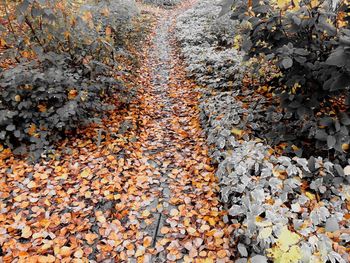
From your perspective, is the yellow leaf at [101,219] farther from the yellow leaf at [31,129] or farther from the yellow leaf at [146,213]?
the yellow leaf at [31,129]

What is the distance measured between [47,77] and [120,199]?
2372 mm

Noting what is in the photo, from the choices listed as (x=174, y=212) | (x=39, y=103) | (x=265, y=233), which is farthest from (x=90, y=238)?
(x=39, y=103)

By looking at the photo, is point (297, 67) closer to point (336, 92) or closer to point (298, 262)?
point (336, 92)

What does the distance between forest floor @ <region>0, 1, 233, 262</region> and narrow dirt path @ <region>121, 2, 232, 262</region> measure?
1cm

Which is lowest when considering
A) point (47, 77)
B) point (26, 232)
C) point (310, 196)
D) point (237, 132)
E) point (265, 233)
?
point (26, 232)

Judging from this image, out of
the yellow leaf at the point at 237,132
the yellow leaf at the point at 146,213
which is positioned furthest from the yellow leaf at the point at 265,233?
the yellow leaf at the point at 237,132

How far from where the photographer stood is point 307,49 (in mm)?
3342

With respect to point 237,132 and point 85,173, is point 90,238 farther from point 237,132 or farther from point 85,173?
point 237,132

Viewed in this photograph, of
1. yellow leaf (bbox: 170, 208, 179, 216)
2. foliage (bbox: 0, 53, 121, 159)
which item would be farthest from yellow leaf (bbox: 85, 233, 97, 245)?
foliage (bbox: 0, 53, 121, 159)

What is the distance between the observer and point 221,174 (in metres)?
3.66

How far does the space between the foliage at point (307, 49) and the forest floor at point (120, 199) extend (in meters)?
1.56

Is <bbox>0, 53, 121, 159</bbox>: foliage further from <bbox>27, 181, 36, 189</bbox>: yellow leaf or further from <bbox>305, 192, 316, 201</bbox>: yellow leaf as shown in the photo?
<bbox>305, 192, 316, 201</bbox>: yellow leaf

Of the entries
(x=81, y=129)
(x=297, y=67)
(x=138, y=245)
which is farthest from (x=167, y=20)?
(x=138, y=245)

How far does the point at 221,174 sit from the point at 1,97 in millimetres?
3762
